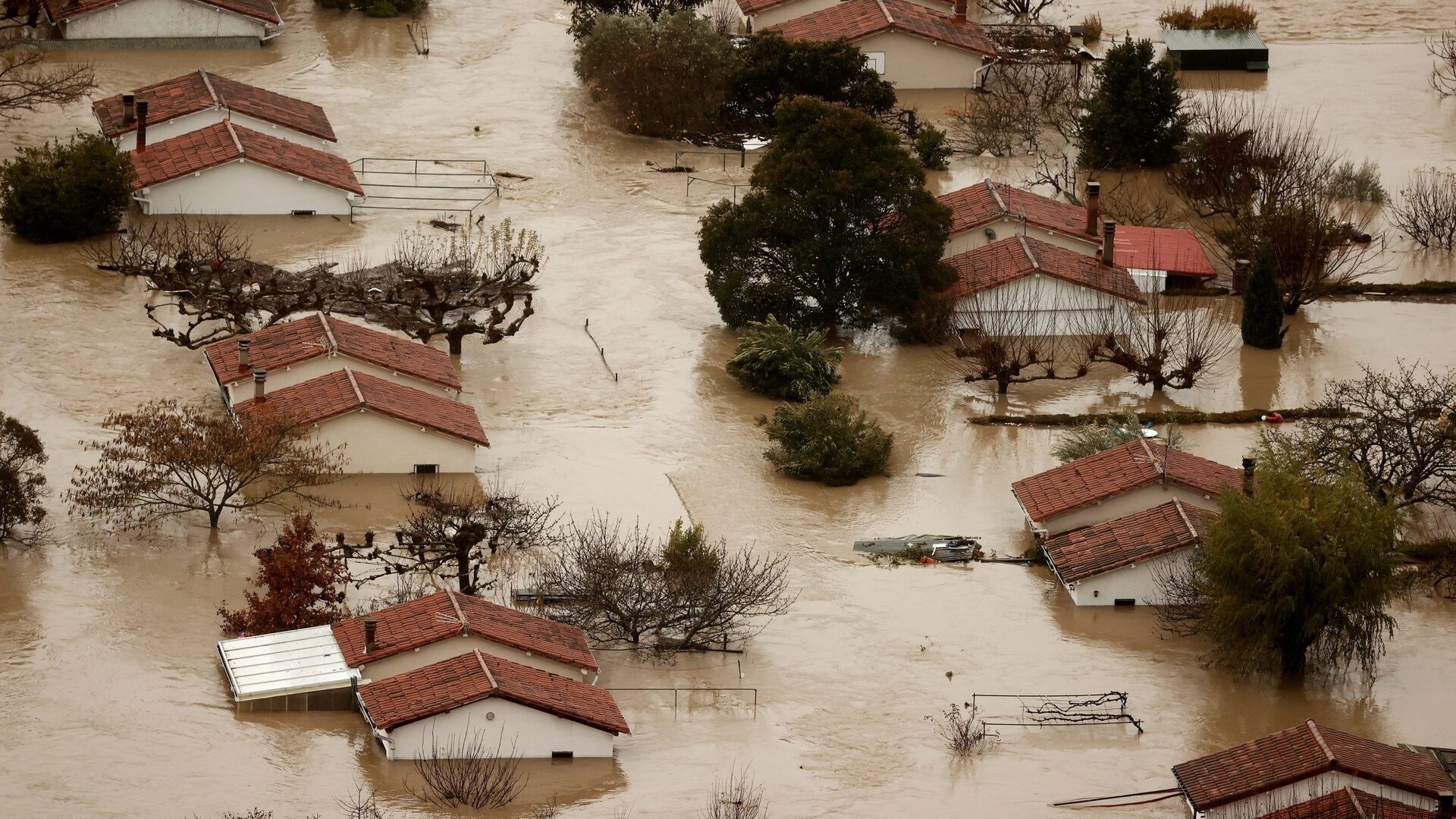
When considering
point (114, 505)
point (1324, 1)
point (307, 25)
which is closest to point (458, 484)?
point (114, 505)

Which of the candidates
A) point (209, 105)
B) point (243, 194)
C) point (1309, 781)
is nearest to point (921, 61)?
point (209, 105)

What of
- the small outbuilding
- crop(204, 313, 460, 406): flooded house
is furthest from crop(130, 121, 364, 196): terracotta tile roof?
the small outbuilding

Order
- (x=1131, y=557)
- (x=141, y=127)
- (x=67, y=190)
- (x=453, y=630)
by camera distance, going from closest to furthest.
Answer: (x=453, y=630), (x=1131, y=557), (x=67, y=190), (x=141, y=127)

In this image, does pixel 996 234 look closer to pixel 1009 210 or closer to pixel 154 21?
pixel 1009 210

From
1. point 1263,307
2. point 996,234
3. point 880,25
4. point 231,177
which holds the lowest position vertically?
point 1263,307

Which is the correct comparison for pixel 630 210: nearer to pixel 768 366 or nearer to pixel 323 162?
pixel 323 162

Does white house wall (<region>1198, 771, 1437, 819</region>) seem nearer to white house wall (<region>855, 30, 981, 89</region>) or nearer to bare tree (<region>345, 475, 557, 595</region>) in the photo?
bare tree (<region>345, 475, 557, 595</region>)
